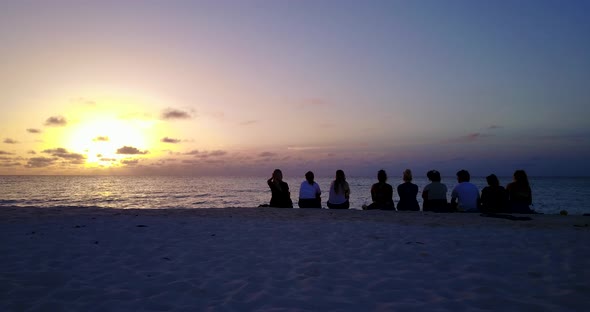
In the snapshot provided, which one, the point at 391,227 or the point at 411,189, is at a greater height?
the point at 411,189

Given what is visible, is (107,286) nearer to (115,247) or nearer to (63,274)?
(63,274)

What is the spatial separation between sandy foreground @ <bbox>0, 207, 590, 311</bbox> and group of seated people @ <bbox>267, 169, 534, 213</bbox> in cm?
292

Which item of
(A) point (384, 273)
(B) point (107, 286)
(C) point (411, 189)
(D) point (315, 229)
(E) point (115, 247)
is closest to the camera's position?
(B) point (107, 286)

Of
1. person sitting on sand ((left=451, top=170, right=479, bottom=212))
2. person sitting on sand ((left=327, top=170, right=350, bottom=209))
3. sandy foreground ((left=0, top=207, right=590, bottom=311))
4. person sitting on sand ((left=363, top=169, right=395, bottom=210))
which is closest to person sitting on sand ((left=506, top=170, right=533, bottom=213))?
person sitting on sand ((left=451, top=170, right=479, bottom=212))

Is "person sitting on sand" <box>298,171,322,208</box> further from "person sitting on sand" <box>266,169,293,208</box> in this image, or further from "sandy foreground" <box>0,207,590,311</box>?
"sandy foreground" <box>0,207,590,311</box>

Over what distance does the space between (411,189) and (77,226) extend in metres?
10.5

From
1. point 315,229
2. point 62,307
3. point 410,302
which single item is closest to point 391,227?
point 315,229

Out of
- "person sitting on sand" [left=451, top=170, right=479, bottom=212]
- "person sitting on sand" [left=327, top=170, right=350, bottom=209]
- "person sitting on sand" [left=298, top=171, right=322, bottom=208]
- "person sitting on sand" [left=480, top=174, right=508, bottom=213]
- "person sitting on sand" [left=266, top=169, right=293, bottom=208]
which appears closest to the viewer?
"person sitting on sand" [left=480, top=174, right=508, bottom=213]

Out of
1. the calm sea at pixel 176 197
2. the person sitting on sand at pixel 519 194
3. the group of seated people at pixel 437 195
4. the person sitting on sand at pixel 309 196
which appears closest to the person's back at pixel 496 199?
the group of seated people at pixel 437 195

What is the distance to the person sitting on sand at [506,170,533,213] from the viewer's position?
1184cm

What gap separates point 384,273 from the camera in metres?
5.03

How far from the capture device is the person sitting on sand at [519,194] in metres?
11.8

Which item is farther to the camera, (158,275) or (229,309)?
(158,275)

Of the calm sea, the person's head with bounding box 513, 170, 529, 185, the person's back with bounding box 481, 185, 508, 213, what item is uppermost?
the person's head with bounding box 513, 170, 529, 185
